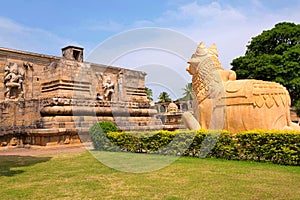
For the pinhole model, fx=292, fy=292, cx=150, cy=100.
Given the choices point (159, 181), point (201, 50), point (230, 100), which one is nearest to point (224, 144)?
point (230, 100)

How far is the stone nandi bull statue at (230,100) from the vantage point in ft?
24.7

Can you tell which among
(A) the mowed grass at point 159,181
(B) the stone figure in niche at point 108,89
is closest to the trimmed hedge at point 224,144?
(A) the mowed grass at point 159,181

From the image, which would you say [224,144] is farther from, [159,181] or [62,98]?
[62,98]

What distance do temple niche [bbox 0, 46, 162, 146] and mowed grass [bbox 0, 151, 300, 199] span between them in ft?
18.2

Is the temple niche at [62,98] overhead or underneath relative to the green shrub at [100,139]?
overhead

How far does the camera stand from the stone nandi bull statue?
7520 mm

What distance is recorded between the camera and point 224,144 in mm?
7516

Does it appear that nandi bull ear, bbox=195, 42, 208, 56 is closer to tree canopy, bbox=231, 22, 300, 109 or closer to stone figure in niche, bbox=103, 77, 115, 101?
stone figure in niche, bbox=103, 77, 115, 101

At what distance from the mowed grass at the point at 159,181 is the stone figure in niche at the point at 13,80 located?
10.7m

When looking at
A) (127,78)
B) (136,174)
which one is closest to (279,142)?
(136,174)

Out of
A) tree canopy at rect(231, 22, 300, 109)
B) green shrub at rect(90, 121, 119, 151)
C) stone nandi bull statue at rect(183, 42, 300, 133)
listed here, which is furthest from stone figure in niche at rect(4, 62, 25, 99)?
tree canopy at rect(231, 22, 300, 109)

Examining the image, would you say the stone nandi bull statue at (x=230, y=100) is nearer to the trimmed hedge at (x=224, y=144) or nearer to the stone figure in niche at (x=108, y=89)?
the trimmed hedge at (x=224, y=144)

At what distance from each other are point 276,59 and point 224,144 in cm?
1995

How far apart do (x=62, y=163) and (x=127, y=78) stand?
622 inches
